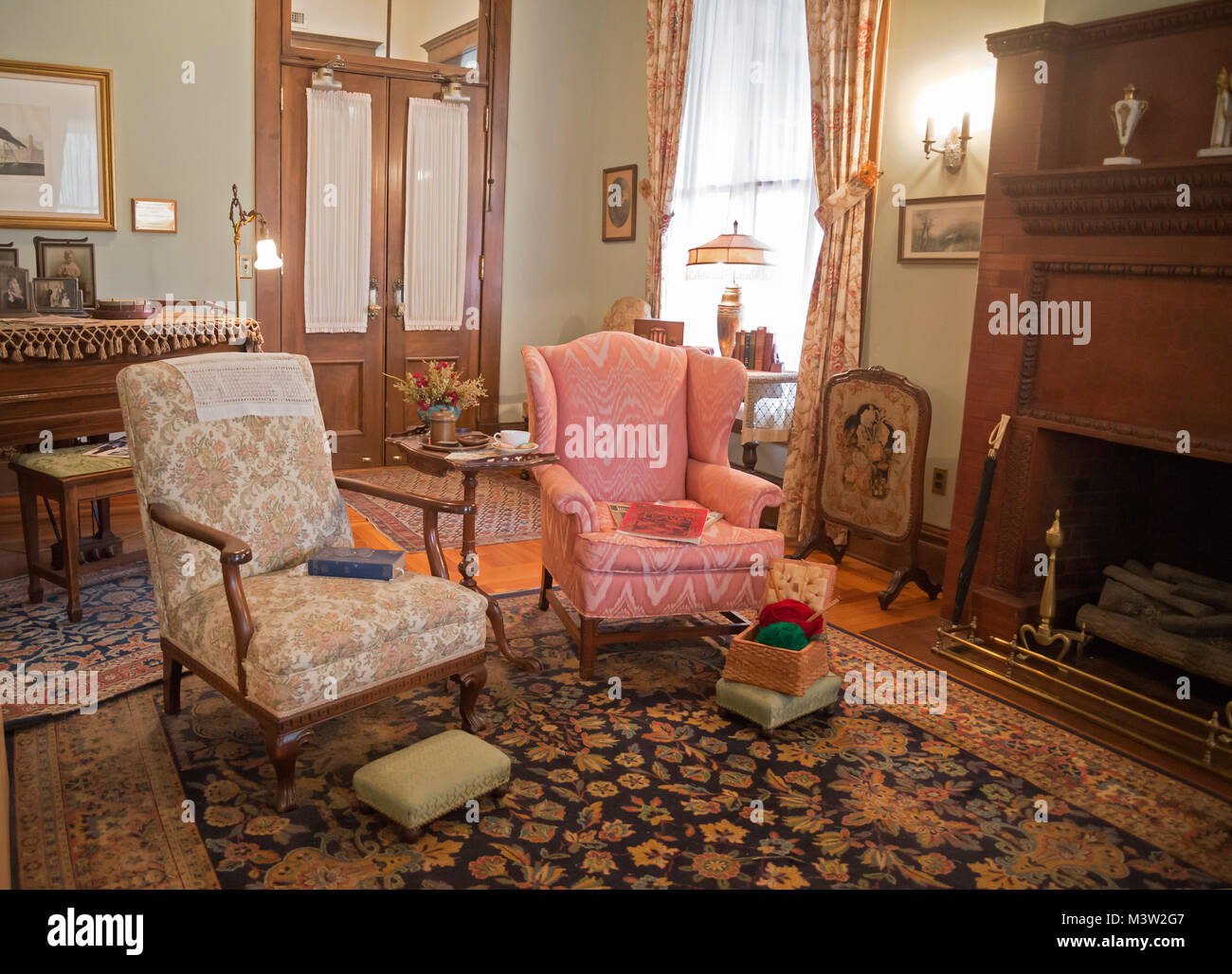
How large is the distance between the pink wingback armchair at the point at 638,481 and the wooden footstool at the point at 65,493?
168cm

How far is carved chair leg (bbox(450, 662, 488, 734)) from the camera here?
9.70 ft

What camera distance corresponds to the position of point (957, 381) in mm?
4484

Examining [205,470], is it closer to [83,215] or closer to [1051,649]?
[1051,649]

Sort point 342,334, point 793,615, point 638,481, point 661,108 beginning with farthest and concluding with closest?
point 342,334 < point 661,108 < point 638,481 < point 793,615

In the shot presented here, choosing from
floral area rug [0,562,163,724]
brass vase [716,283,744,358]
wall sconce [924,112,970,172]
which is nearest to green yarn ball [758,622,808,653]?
floral area rug [0,562,163,724]

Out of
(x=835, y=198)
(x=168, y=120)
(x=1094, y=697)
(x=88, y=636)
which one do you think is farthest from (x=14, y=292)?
(x=1094, y=697)

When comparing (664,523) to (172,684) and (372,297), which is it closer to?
(172,684)

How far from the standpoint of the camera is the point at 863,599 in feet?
14.7

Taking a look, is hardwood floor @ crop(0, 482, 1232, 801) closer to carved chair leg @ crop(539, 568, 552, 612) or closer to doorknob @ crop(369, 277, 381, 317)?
carved chair leg @ crop(539, 568, 552, 612)

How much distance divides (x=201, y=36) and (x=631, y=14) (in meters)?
2.78

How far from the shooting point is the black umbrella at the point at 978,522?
3.80 metres

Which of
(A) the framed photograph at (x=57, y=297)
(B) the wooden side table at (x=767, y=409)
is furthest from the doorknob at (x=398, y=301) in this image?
(B) the wooden side table at (x=767, y=409)

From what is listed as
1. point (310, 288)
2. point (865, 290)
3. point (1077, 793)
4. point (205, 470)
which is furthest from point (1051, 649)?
point (310, 288)

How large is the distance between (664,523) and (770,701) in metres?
0.81
